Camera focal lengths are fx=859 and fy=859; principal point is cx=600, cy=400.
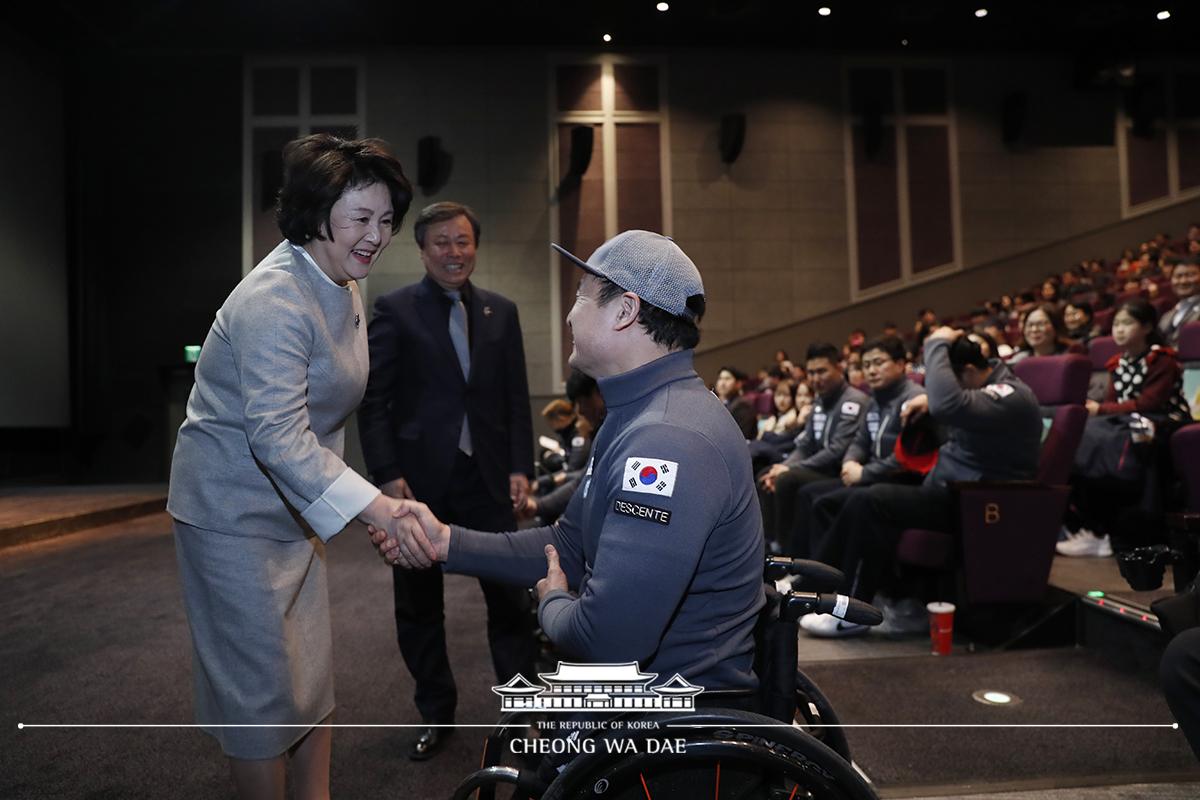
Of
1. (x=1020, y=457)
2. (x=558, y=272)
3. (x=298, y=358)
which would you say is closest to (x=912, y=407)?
(x=1020, y=457)

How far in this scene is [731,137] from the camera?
992 cm

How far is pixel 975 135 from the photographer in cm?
1054

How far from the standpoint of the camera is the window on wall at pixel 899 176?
33.8ft

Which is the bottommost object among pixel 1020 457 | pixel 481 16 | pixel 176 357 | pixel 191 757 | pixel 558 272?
pixel 191 757

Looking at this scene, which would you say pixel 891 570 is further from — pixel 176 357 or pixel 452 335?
pixel 176 357

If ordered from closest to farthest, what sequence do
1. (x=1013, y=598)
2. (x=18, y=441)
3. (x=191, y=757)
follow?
(x=191, y=757) → (x=1013, y=598) → (x=18, y=441)

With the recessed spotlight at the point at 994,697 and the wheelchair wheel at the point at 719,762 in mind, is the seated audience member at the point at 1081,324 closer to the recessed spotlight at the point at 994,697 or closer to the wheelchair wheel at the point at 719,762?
the recessed spotlight at the point at 994,697

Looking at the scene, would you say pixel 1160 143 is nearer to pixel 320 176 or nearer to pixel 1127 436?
pixel 1127 436

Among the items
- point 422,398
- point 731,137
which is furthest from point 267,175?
point 422,398

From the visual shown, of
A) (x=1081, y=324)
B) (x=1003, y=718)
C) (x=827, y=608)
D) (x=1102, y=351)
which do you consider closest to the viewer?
(x=827, y=608)

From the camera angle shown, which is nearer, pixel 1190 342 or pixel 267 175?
pixel 1190 342

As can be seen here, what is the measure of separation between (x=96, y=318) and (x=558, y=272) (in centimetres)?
537

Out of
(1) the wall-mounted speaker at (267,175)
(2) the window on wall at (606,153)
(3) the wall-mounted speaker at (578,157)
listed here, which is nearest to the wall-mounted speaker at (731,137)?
(2) the window on wall at (606,153)

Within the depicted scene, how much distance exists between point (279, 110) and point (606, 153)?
12.2 ft
